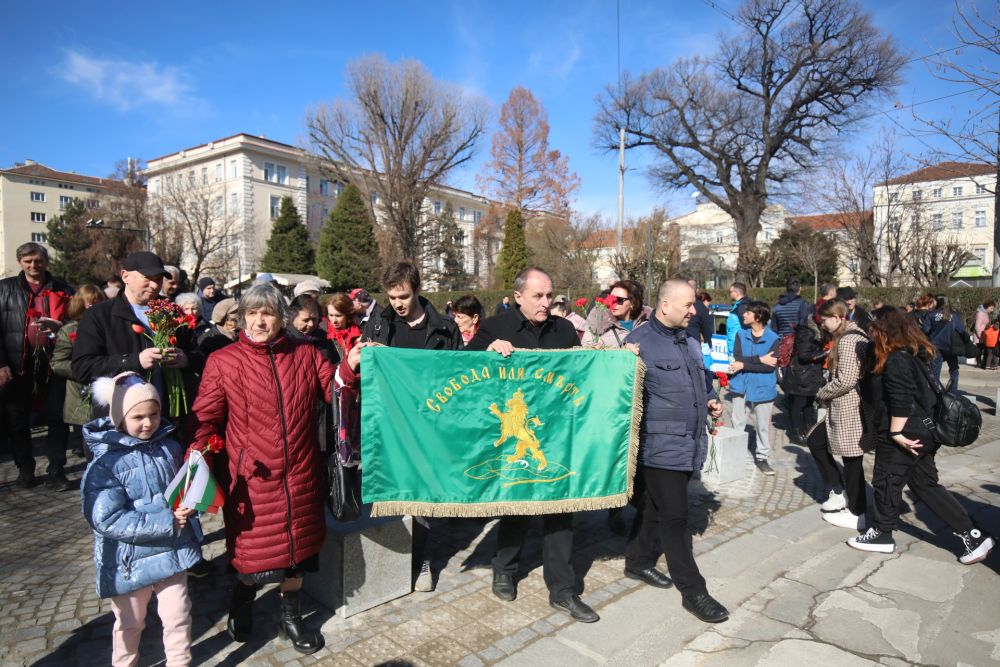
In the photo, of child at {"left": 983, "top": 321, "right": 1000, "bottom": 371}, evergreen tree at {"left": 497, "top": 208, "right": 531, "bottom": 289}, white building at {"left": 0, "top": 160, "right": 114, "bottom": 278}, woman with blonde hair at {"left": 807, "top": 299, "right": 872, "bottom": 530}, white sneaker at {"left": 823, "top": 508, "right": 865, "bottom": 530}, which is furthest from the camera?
white building at {"left": 0, "top": 160, "right": 114, "bottom": 278}

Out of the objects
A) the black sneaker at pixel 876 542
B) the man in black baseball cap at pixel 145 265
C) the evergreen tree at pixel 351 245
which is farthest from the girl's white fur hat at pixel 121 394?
the evergreen tree at pixel 351 245

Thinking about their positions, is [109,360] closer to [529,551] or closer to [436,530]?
[436,530]

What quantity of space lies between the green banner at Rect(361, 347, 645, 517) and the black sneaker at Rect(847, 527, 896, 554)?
2338 mm

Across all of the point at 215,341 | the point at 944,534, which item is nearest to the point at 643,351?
the point at 215,341

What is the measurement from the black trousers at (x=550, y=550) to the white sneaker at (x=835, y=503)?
311cm

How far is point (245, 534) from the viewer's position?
326 cm

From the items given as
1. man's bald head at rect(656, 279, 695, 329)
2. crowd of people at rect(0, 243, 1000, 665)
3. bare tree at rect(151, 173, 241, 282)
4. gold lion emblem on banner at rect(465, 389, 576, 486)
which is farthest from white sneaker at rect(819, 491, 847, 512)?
bare tree at rect(151, 173, 241, 282)

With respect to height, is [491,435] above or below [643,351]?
below

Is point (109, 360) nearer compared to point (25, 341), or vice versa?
point (109, 360)

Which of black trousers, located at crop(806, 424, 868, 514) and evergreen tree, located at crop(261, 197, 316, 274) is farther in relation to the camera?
evergreen tree, located at crop(261, 197, 316, 274)

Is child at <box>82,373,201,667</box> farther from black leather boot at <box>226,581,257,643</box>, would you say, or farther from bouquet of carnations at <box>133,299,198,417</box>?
bouquet of carnations at <box>133,299,198,417</box>

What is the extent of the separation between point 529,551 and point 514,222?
3730cm

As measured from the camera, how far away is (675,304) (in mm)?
4055

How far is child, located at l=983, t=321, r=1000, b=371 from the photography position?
17109 mm
